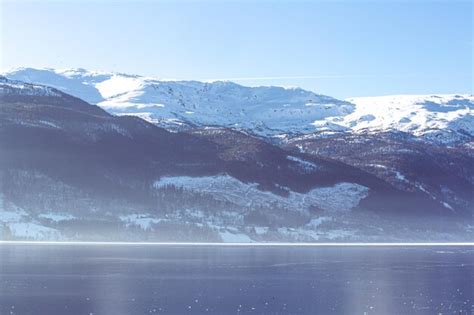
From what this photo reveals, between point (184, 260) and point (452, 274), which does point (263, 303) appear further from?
point (184, 260)

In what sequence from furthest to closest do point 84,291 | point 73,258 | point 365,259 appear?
1. point 365,259
2. point 73,258
3. point 84,291

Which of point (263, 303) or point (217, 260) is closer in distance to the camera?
point (263, 303)

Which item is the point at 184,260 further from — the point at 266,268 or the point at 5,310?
the point at 5,310

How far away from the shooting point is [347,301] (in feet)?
271

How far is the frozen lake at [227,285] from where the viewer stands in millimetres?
76562

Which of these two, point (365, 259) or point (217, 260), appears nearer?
point (217, 260)

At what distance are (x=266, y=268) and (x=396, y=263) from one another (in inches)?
1072

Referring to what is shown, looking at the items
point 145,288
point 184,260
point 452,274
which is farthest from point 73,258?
point 452,274

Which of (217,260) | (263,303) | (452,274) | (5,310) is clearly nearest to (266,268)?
(217,260)

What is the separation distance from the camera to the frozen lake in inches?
3014

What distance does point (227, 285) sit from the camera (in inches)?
3745

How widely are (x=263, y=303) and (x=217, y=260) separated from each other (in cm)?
5737

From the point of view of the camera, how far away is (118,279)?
99938 millimetres

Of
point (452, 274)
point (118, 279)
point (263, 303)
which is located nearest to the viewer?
point (263, 303)
